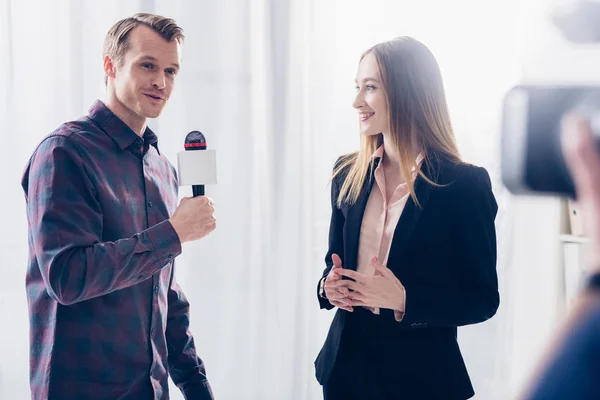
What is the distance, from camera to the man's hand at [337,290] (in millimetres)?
1440

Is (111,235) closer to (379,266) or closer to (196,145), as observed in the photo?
(196,145)

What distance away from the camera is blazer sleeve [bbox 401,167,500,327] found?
1.39 metres

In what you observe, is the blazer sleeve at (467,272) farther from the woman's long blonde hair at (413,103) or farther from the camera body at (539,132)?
the camera body at (539,132)

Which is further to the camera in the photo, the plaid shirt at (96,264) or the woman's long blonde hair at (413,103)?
the woman's long blonde hair at (413,103)

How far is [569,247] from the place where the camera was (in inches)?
99.4

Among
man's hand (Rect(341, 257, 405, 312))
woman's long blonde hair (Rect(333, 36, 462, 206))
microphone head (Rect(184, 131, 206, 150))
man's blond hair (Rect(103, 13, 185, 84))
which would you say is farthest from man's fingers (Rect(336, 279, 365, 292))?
man's blond hair (Rect(103, 13, 185, 84))

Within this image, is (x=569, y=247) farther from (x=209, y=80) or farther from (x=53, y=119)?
(x=53, y=119)

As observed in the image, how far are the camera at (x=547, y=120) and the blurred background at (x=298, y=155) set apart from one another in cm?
217

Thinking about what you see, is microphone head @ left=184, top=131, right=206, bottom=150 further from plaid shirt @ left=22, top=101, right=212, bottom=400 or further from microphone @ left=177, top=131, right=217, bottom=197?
plaid shirt @ left=22, top=101, right=212, bottom=400

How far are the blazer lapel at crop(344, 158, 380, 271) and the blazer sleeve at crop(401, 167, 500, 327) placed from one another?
194 mm

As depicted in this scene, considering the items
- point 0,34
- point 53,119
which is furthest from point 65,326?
point 0,34

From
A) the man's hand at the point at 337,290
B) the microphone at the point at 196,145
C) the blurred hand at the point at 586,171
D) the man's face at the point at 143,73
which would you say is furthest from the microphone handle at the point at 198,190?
the blurred hand at the point at 586,171

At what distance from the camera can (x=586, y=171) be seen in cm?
28

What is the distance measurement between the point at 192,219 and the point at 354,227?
41cm
